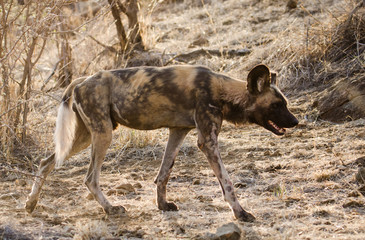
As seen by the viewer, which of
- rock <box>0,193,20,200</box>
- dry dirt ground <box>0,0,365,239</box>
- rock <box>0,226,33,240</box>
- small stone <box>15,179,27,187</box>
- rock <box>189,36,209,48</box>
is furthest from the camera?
rock <box>189,36,209,48</box>

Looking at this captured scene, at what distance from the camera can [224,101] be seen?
3646 mm

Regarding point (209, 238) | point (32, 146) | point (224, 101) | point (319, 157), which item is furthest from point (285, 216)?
point (32, 146)

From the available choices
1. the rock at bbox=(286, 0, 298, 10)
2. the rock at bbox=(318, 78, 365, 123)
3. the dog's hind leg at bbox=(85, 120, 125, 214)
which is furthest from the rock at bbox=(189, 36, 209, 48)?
the dog's hind leg at bbox=(85, 120, 125, 214)

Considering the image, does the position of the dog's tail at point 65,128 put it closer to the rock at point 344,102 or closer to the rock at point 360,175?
the rock at point 360,175

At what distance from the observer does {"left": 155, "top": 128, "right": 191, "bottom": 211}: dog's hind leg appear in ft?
12.1

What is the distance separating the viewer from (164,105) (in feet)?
12.0

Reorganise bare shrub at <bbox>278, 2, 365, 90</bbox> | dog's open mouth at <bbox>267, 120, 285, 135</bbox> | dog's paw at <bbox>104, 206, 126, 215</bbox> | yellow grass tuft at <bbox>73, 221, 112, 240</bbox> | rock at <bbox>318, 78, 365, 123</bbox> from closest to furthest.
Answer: yellow grass tuft at <bbox>73, 221, 112, 240</bbox>, dog's paw at <bbox>104, 206, 126, 215</bbox>, dog's open mouth at <bbox>267, 120, 285, 135</bbox>, rock at <bbox>318, 78, 365, 123</bbox>, bare shrub at <bbox>278, 2, 365, 90</bbox>

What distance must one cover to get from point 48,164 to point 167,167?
0.88m

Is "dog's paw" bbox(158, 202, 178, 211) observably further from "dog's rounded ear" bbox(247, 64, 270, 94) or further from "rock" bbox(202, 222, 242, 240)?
"dog's rounded ear" bbox(247, 64, 270, 94)

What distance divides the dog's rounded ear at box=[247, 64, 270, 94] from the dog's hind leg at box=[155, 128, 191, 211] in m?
0.60

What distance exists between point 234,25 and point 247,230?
6.80 metres

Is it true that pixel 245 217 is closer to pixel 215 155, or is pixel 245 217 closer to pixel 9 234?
pixel 215 155

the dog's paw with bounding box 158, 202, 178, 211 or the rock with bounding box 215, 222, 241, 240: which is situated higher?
the rock with bounding box 215, 222, 241, 240

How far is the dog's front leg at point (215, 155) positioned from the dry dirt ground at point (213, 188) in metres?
0.09
